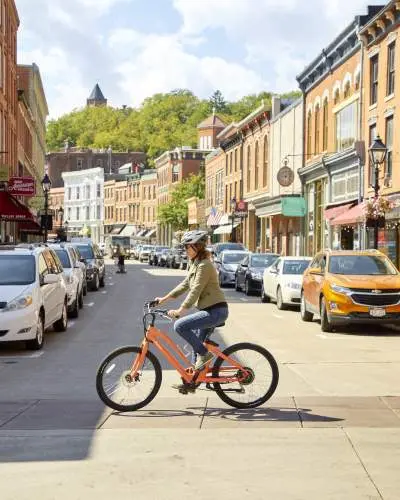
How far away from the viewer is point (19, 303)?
15070 millimetres

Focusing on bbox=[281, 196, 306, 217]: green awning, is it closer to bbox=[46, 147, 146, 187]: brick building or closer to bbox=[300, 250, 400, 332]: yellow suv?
bbox=[300, 250, 400, 332]: yellow suv

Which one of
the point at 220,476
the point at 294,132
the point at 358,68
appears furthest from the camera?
the point at 294,132

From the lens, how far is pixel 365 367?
1347 centimetres

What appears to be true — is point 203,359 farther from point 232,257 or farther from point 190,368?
point 232,257

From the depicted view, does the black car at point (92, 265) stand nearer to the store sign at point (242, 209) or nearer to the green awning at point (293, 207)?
the green awning at point (293, 207)

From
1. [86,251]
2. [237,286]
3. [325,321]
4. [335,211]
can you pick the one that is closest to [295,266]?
[325,321]

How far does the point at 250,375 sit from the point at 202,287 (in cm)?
108

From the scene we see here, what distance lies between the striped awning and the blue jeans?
67.0 meters

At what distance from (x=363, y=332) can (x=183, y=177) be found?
88.8m

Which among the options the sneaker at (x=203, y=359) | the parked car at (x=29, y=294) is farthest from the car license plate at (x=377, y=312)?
the sneaker at (x=203, y=359)

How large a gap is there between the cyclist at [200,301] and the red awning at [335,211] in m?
29.0

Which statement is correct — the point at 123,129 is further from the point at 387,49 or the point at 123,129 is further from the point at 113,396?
the point at 113,396

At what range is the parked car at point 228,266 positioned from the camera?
1432 inches

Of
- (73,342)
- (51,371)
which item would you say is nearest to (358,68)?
(73,342)
